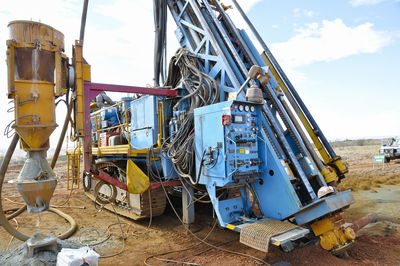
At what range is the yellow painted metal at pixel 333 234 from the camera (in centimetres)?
456

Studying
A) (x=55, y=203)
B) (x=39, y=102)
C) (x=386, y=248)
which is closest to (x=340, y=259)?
(x=386, y=248)

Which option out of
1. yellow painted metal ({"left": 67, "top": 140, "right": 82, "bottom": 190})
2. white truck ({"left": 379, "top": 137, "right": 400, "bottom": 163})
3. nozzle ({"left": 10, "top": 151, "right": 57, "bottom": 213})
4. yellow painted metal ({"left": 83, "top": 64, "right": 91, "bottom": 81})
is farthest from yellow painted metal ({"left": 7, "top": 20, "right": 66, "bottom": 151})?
white truck ({"left": 379, "top": 137, "right": 400, "bottom": 163})

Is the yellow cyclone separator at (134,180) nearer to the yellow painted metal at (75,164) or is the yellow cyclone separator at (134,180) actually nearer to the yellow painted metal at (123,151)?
the yellow painted metal at (123,151)

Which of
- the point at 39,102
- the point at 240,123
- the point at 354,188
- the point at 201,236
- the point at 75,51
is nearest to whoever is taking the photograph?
the point at 39,102

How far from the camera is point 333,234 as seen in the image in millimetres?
4574

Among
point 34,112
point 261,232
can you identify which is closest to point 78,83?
point 34,112

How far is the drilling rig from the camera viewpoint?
3.59 metres

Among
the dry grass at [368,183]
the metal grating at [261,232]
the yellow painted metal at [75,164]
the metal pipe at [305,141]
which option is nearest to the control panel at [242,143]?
the metal grating at [261,232]

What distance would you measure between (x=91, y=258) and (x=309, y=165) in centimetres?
407

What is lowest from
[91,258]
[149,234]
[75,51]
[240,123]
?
[149,234]

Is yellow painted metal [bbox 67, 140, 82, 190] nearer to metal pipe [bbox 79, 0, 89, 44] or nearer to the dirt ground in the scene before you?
the dirt ground

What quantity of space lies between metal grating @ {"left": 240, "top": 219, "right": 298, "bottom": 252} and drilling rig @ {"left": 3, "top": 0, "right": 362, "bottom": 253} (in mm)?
17

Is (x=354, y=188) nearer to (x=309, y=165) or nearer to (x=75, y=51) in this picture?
(x=309, y=165)

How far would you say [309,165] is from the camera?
5109 mm
